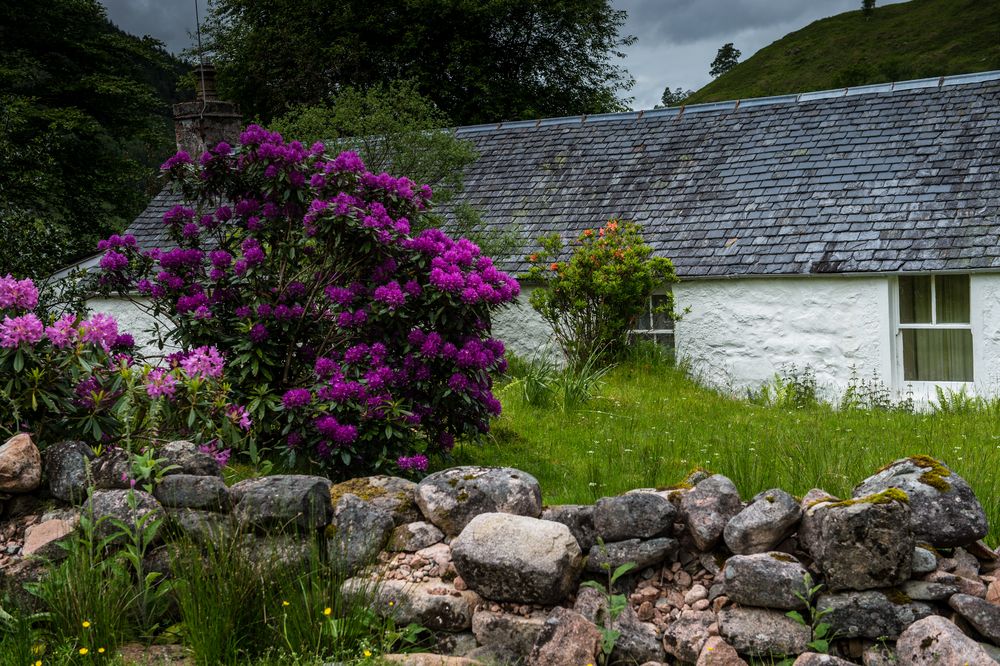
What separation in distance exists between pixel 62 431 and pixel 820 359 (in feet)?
34.2

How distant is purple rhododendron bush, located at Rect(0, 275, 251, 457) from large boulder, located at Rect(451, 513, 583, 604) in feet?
5.40

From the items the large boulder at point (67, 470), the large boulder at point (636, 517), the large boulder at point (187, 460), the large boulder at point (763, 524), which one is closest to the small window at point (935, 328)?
the large boulder at point (763, 524)

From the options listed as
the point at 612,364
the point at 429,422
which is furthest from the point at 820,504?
the point at 612,364

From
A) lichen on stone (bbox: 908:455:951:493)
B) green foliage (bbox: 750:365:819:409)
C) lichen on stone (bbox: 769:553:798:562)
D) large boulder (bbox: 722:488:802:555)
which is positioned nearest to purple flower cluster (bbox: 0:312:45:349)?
large boulder (bbox: 722:488:802:555)

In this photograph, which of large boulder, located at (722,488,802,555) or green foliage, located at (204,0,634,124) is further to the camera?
green foliage, located at (204,0,634,124)

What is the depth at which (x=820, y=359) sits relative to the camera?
12.8m

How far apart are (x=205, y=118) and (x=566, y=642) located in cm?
1540

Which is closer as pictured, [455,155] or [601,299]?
[601,299]

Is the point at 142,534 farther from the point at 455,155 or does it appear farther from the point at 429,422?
the point at 455,155

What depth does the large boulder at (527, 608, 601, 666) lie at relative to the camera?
4117mm

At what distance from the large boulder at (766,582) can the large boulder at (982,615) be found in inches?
27.5

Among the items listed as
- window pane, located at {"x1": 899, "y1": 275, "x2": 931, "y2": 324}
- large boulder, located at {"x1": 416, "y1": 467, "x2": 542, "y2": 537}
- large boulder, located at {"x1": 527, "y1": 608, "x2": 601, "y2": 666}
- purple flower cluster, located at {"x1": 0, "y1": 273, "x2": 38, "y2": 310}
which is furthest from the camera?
window pane, located at {"x1": 899, "y1": 275, "x2": 931, "y2": 324}

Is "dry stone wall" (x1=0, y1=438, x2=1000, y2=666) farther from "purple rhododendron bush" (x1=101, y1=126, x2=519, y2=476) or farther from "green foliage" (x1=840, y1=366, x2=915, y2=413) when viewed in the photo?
"green foliage" (x1=840, y1=366, x2=915, y2=413)

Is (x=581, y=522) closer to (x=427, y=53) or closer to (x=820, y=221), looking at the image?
(x=820, y=221)
